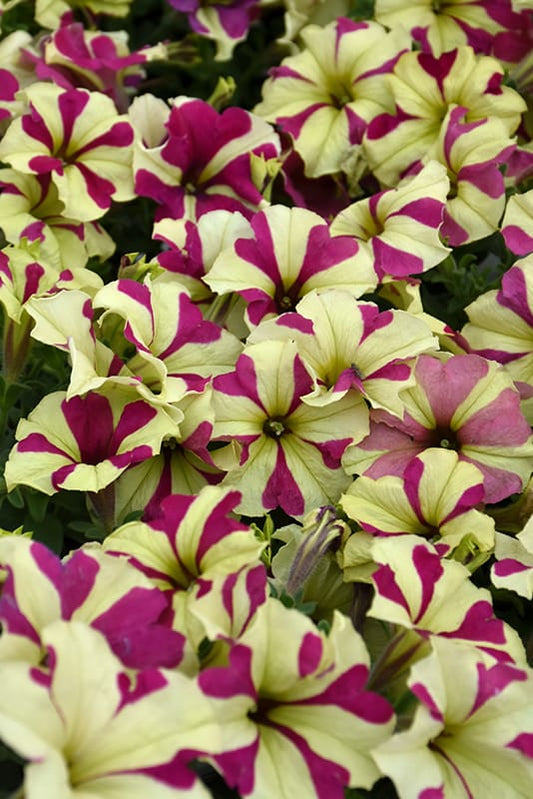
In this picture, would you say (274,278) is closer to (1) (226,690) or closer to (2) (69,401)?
(2) (69,401)

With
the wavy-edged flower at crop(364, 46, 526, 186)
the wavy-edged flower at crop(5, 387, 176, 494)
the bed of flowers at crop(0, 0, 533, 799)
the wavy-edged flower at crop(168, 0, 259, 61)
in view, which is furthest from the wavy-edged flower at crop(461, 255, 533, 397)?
the wavy-edged flower at crop(168, 0, 259, 61)

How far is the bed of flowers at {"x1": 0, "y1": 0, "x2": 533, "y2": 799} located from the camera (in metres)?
0.75

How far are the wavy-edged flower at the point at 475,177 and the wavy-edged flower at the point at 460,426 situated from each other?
0.76ft

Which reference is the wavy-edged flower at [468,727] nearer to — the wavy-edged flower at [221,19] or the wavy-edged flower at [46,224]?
the wavy-edged flower at [46,224]

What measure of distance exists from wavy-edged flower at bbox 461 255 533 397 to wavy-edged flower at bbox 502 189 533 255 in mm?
28

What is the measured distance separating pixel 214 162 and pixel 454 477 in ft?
1.66

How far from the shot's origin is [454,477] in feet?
3.19

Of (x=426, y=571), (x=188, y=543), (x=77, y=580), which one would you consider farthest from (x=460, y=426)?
(x=77, y=580)

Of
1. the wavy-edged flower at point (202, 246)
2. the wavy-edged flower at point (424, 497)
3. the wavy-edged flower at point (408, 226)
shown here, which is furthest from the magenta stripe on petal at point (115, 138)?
the wavy-edged flower at point (424, 497)

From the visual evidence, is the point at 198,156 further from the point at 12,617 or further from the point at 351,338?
the point at 12,617

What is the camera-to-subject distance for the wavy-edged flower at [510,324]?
1.11 metres

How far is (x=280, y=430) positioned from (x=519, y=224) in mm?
364

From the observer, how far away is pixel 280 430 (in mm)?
1028

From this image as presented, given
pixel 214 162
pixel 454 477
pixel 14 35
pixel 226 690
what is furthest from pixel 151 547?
pixel 14 35
